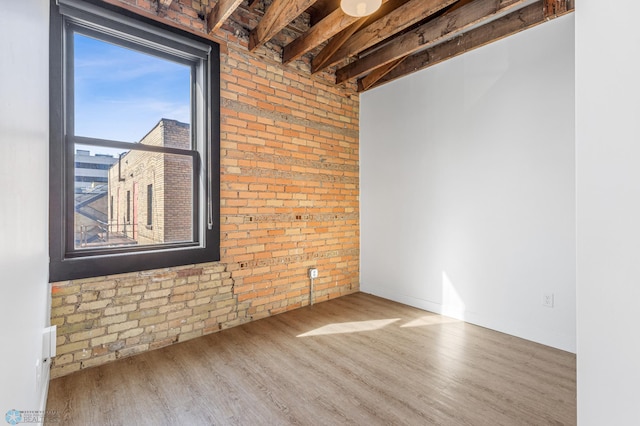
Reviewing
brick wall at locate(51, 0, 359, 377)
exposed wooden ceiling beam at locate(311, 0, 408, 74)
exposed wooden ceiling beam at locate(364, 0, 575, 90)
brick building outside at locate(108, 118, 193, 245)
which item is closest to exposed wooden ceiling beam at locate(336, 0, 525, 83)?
exposed wooden ceiling beam at locate(364, 0, 575, 90)

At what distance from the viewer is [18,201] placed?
1088 mm

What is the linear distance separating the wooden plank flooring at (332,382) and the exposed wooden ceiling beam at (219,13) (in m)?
2.97

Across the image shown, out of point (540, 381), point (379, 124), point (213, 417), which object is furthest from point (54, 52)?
point (540, 381)

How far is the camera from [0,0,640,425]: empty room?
3.98 feet

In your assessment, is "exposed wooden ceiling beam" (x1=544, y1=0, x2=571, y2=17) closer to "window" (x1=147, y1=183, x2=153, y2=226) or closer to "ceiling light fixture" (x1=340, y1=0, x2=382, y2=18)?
"ceiling light fixture" (x1=340, y1=0, x2=382, y2=18)

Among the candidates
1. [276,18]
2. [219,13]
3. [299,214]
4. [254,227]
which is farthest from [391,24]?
[254,227]

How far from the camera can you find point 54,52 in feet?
7.16

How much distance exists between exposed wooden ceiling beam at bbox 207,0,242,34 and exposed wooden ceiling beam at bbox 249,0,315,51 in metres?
0.42

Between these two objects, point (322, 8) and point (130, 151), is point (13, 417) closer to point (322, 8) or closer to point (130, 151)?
point (130, 151)

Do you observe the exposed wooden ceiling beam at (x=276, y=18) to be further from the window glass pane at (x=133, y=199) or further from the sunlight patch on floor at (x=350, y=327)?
the sunlight patch on floor at (x=350, y=327)

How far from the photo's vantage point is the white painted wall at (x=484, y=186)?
2.72 meters

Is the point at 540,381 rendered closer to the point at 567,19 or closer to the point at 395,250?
the point at 395,250

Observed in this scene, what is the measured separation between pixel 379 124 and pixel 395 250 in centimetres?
176

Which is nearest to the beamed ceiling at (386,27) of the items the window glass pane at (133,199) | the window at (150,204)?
the window glass pane at (133,199)
